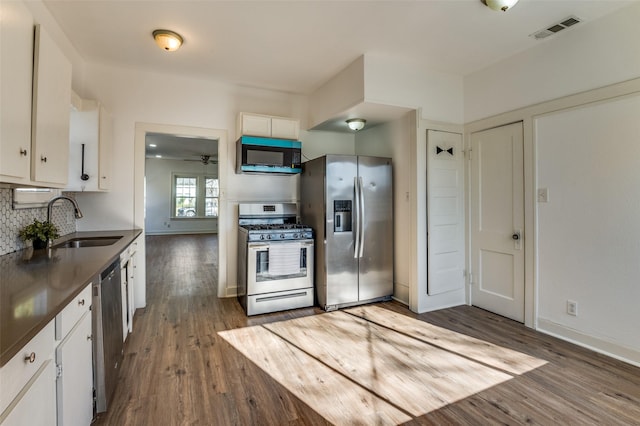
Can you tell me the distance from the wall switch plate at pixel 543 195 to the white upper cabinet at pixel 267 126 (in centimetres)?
282

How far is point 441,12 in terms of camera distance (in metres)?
2.49

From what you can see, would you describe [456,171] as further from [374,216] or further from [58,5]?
[58,5]

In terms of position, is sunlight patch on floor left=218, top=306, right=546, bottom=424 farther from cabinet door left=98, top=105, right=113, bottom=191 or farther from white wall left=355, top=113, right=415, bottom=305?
cabinet door left=98, top=105, right=113, bottom=191

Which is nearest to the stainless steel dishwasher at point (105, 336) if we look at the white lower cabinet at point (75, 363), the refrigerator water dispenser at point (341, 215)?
the white lower cabinet at point (75, 363)

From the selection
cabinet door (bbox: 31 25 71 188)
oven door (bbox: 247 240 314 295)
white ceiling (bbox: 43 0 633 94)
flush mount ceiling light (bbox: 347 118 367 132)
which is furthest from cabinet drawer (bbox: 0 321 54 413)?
flush mount ceiling light (bbox: 347 118 367 132)

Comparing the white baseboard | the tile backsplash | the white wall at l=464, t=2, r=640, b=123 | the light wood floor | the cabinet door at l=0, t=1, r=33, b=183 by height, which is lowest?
the light wood floor

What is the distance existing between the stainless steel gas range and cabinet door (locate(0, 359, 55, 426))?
229 centimetres

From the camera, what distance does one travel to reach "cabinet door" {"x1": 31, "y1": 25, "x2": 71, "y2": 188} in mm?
1612

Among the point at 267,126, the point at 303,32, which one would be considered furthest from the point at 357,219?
the point at 303,32

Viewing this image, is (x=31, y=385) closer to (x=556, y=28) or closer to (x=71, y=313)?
(x=71, y=313)

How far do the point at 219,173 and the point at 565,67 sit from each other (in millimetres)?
3841

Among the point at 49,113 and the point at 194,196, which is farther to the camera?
the point at 194,196

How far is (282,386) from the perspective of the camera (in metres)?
2.13

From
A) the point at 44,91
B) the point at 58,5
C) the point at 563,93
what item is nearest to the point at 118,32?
the point at 58,5
